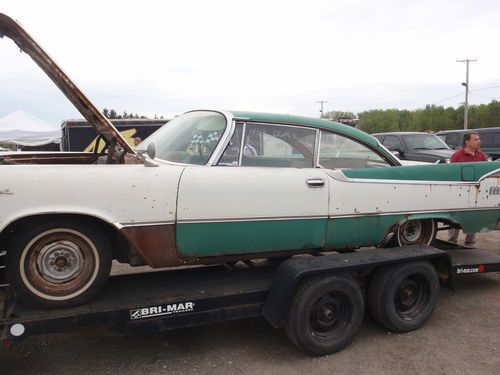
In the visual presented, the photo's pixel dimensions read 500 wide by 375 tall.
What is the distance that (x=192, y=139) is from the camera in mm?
3729

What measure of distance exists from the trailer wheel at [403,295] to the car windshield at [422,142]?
29.0ft

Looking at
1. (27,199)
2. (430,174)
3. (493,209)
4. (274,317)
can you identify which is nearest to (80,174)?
(27,199)

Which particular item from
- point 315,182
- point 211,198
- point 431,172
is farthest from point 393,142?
point 211,198

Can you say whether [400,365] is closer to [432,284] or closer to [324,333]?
[324,333]

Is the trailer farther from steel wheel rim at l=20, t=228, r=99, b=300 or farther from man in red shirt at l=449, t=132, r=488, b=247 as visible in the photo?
man in red shirt at l=449, t=132, r=488, b=247

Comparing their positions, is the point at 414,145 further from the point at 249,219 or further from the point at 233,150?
the point at 249,219

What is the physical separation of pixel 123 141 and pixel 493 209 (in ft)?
12.0

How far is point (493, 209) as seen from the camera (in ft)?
14.8

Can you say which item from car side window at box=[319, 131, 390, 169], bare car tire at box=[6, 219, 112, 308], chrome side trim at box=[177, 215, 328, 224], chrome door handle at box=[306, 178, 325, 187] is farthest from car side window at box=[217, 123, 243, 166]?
bare car tire at box=[6, 219, 112, 308]

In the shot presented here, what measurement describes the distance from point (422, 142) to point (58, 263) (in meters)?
11.3

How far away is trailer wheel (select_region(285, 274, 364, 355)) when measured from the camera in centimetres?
342

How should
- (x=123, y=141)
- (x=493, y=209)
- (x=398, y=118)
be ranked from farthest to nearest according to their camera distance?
(x=398, y=118) < (x=493, y=209) < (x=123, y=141)

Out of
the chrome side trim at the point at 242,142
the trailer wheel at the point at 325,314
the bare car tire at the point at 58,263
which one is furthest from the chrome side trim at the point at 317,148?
the bare car tire at the point at 58,263

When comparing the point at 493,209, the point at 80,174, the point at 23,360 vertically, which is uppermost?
the point at 80,174
